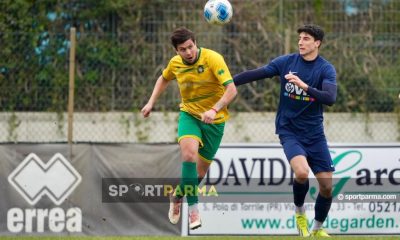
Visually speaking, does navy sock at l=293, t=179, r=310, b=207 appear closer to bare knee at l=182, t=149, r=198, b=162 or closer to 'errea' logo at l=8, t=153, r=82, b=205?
bare knee at l=182, t=149, r=198, b=162

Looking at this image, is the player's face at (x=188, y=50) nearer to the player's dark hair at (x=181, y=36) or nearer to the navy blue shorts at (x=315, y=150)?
the player's dark hair at (x=181, y=36)

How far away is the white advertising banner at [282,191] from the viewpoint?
14078mm

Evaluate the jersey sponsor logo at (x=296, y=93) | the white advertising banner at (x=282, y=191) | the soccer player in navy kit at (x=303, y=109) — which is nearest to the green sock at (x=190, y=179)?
the soccer player in navy kit at (x=303, y=109)

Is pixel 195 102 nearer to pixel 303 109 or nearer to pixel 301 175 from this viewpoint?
pixel 303 109

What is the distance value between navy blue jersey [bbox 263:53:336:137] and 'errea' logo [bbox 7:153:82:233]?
382 centimetres

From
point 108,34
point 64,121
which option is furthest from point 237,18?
point 64,121

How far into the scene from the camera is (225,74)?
439 inches

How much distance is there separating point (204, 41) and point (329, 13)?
1.99 meters

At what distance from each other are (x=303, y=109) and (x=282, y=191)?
3.01 metres

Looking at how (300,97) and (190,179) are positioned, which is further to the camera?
(300,97)

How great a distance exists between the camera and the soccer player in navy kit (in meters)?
11.3

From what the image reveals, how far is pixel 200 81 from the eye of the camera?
11.3 m

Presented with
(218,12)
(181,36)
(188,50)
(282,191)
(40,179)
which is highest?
(218,12)

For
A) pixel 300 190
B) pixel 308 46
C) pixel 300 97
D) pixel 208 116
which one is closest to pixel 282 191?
pixel 300 190
